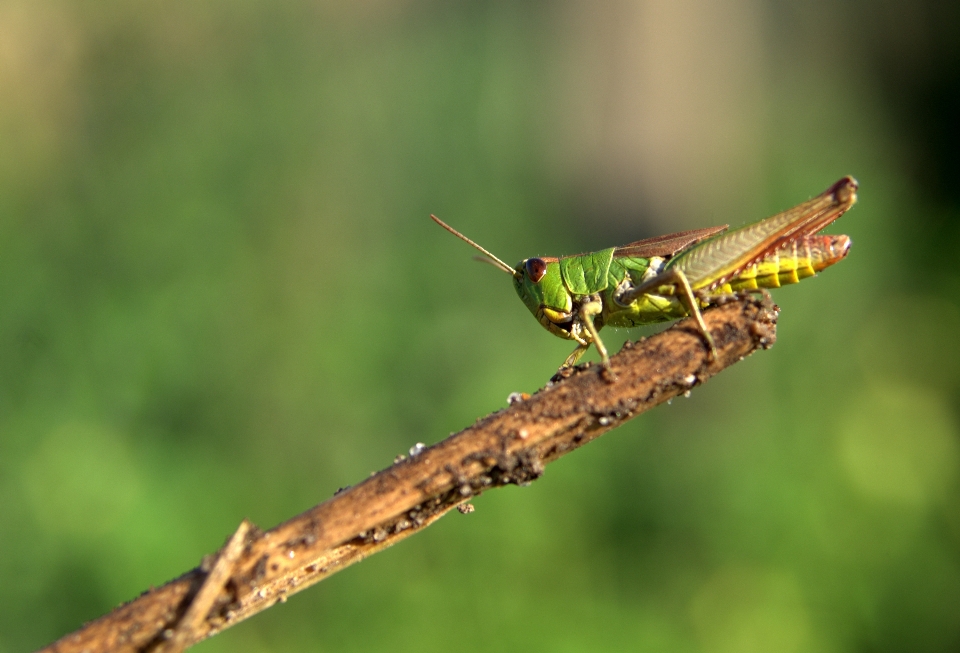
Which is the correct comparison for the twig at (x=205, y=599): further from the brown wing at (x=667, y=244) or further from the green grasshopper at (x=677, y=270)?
the brown wing at (x=667, y=244)

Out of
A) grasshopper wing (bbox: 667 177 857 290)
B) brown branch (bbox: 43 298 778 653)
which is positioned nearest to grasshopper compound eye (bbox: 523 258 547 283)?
grasshopper wing (bbox: 667 177 857 290)

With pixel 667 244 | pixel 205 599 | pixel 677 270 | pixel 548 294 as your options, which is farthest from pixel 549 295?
pixel 205 599

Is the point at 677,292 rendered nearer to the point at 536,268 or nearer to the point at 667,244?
the point at 667,244

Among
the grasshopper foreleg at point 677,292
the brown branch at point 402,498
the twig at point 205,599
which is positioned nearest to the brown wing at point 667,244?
the grasshopper foreleg at point 677,292

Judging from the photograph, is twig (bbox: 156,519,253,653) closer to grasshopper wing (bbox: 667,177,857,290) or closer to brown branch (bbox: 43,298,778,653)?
brown branch (bbox: 43,298,778,653)

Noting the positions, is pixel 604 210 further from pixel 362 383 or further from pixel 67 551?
pixel 67 551
